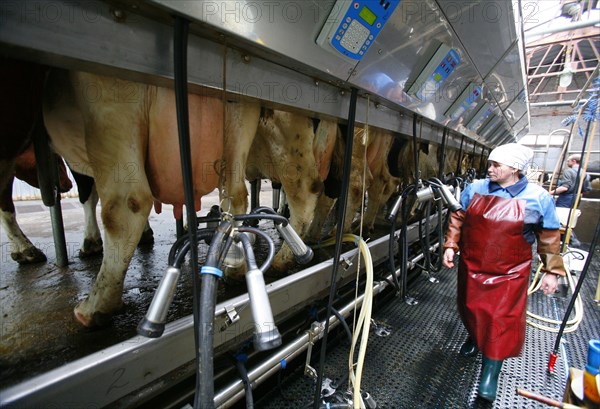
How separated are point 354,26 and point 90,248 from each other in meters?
2.12

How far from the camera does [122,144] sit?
104cm

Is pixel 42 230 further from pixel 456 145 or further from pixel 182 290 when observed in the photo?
pixel 456 145

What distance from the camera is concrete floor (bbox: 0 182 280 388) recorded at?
2.77ft

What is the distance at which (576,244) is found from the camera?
4434 millimetres

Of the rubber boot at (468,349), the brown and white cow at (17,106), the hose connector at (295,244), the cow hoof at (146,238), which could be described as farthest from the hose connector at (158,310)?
the rubber boot at (468,349)

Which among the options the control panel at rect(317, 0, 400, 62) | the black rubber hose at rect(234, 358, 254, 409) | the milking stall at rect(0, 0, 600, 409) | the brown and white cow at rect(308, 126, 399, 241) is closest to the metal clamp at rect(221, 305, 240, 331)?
the milking stall at rect(0, 0, 600, 409)

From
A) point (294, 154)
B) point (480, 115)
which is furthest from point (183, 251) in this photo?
point (480, 115)

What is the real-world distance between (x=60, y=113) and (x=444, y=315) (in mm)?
2856

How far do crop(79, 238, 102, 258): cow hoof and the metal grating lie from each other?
148 centimetres

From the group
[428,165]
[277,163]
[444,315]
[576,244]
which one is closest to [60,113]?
[277,163]

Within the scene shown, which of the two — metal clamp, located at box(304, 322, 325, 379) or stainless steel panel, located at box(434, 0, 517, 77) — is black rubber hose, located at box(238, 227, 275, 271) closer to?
metal clamp, located at box(304, 322, 325, 379)

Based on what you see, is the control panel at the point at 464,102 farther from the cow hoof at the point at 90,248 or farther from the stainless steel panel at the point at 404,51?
the cow hoof at the point at 90,248

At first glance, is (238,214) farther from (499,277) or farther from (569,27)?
(569,27)

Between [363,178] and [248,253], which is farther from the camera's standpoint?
[363,178]
